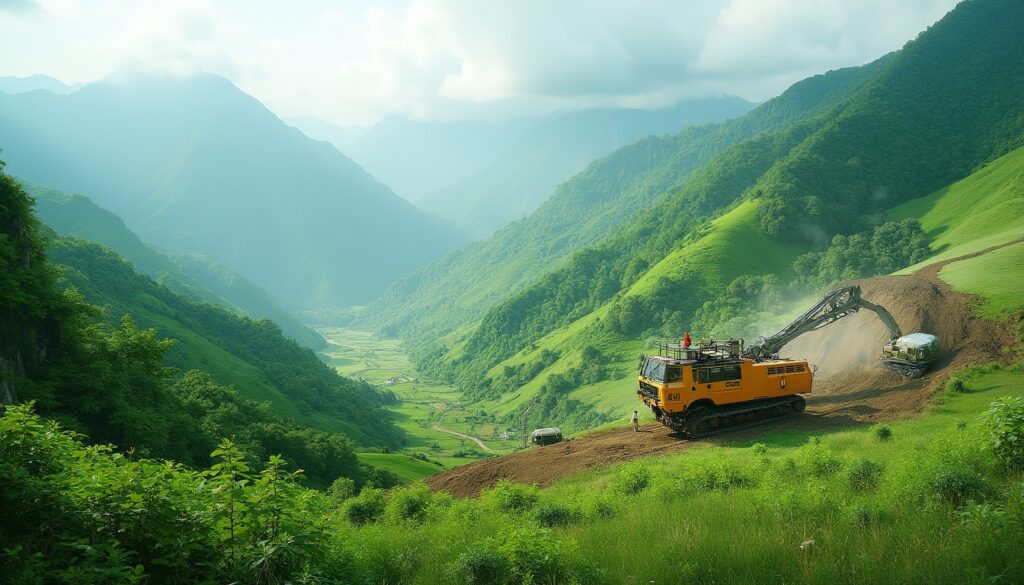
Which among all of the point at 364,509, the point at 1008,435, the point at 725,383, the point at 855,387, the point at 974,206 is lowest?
the point at 364,509

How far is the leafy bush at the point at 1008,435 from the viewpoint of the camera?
10.2 metres

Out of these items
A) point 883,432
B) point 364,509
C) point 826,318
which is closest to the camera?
point 364,509

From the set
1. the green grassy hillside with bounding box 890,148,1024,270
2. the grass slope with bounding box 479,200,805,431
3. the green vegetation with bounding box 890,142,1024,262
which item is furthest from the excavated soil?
the grass slope with bounding box 479,200,805,431

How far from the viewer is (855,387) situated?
1177 inches

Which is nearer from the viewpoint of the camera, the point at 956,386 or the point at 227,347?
the point at 956,386

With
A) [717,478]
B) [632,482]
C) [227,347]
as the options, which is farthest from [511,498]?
[227,347]

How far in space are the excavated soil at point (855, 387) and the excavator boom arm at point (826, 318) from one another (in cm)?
196

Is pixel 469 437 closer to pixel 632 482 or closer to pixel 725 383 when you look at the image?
pixel 725 383

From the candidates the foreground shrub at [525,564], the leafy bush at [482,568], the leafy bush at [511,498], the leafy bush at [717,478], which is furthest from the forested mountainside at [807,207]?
the leafy bush at [482,568]

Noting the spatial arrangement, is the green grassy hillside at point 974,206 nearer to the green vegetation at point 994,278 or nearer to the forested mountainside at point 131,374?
the green vegetation at point 994,278

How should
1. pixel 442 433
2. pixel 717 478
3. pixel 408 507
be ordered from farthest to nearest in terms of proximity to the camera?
pixel 442 433
pixel 408 507
pixel 717 478

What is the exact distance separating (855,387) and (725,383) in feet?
35.9

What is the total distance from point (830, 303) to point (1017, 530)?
2843cm

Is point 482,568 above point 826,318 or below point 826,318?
below
